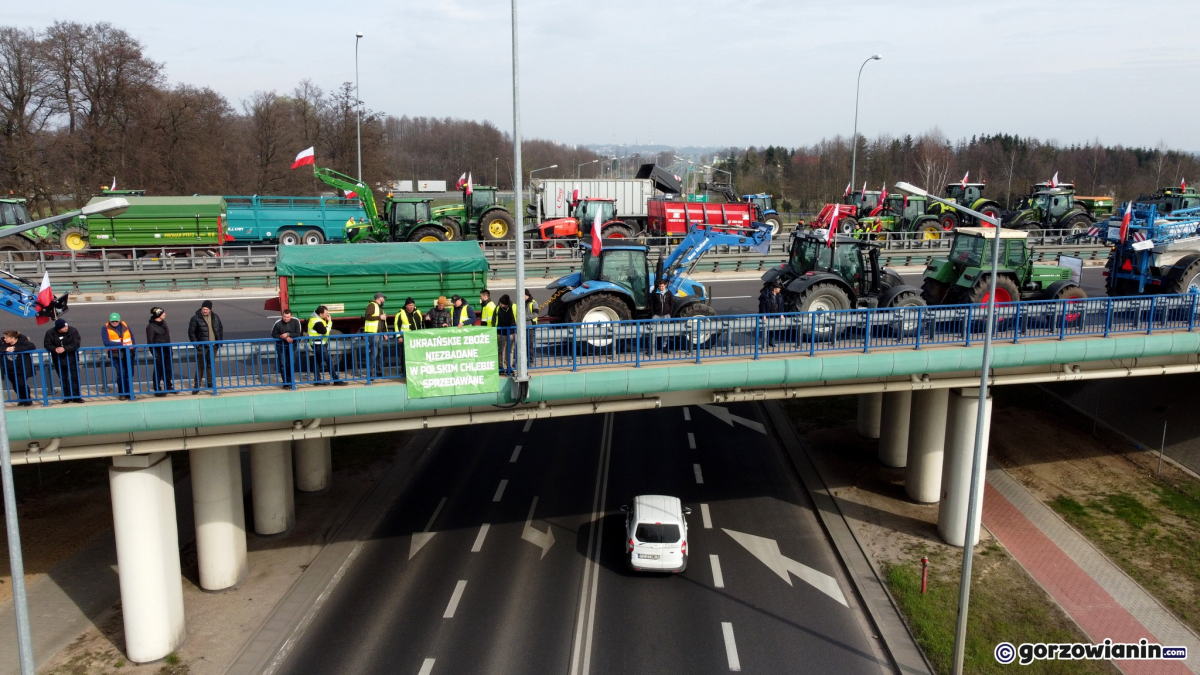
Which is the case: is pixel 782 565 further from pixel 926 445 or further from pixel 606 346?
pixel 606 346

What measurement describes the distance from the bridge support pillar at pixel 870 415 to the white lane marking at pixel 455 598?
12597 mm

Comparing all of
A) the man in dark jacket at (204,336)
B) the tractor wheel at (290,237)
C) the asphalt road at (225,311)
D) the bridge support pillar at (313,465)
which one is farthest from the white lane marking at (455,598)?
the tractor wheel at (290,237)

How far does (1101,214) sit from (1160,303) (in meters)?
33.4

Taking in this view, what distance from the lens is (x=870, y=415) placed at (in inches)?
933

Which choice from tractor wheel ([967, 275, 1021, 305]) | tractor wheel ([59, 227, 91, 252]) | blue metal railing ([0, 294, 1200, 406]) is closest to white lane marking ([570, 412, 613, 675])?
blue metal railing ([0, 294, 1200, 406])

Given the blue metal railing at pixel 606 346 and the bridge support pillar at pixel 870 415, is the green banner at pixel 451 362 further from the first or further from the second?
the bridge support pillar at pixel 870 415

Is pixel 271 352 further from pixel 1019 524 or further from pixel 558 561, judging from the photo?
pixel 1019 524

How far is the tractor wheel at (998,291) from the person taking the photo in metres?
19.2

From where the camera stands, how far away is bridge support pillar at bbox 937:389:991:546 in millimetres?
17406

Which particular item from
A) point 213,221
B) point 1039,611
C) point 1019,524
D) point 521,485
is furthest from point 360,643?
point 213,221

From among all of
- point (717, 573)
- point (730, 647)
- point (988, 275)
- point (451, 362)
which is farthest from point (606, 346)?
point (988, 275)

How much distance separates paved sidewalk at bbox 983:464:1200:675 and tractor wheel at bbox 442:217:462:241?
20715 millimetres

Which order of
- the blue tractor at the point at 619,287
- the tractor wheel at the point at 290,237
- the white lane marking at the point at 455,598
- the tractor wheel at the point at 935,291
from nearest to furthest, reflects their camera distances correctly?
the white lane marking at the point at 455,598, the blue tractor at the point at 619,287, the tractor wheel at the point at 935,291, the tractor wheel at the point at 290,237

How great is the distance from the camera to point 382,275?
19.0 metres
